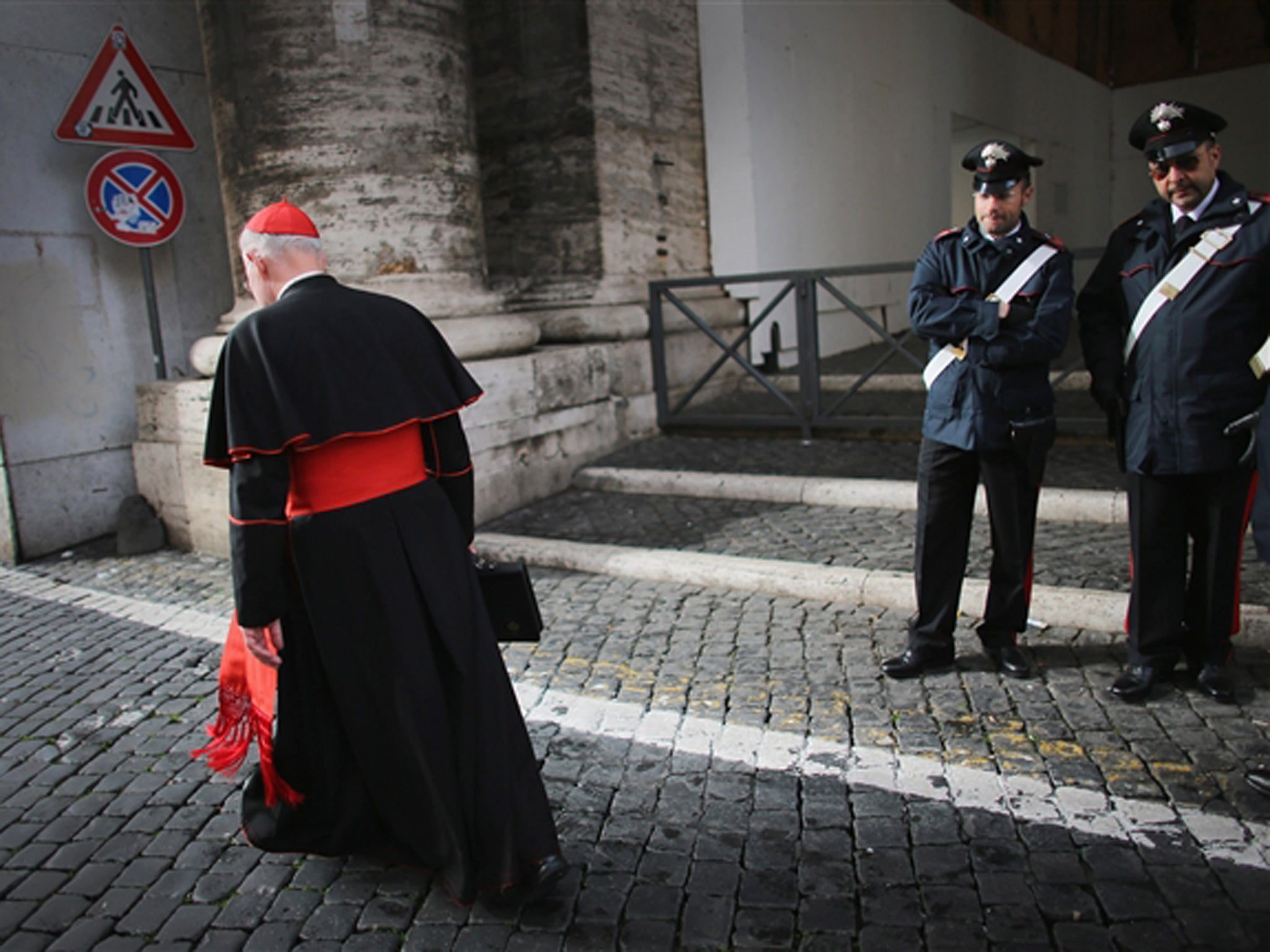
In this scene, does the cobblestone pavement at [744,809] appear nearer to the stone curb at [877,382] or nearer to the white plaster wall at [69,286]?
the white plaster wall at [69,286]

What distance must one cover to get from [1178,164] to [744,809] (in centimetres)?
240

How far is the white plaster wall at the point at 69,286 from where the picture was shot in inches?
231

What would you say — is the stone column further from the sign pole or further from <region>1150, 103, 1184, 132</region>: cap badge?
<region>1150, 103, 1184, 132</region>: cap badge

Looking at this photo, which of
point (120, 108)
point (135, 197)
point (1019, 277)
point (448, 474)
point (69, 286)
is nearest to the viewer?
point (448, 474)

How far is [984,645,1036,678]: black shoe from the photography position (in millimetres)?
3537

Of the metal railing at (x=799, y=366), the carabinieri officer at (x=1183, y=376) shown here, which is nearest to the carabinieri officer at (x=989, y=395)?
the carabinieri officer at (x=1183, y=376)

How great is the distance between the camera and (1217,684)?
3285 mm

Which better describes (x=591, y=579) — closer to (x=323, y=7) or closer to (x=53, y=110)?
(x=323, y=7)

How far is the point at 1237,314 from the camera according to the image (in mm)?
3133

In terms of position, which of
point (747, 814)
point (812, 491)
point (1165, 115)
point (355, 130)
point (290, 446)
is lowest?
point (747, 814)

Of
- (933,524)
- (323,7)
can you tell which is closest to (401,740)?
(933,524)

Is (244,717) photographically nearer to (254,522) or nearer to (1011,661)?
(254,522)

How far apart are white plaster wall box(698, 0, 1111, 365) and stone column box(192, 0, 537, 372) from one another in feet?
10.4

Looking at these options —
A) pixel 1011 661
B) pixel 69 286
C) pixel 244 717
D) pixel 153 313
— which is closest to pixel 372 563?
pixel 244 717
